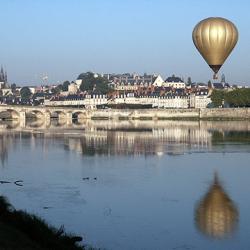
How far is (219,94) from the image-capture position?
57281 millimetres

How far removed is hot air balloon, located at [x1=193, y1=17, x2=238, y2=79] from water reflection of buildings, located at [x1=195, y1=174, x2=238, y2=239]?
8.04 m

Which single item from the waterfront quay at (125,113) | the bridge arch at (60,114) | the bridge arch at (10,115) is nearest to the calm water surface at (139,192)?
the waterfront quay at (125,113)

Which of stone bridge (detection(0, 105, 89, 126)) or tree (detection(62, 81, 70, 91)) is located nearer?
stone bridge (detection(0, 105, 89, 126))

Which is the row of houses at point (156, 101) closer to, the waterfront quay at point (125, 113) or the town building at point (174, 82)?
the town building at point (174, 82)

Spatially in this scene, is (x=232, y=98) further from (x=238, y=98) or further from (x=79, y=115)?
(x=79, y=115)

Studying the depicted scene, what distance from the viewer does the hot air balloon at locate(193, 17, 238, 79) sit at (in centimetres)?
2066

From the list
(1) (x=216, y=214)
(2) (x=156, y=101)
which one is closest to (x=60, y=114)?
(2) (x=156, y=101)

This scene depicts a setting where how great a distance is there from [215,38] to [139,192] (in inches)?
342

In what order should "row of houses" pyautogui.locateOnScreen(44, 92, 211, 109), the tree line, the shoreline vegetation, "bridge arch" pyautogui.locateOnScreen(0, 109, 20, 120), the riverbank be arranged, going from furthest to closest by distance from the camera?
"row of houses" pyautogui.locateOnScreen(44, 92, 211, 109), "bridge arch" pyautogui.locateOnScreen(0, 109, 20, 120), the tree line, the riverbank, the shoreline vegetation

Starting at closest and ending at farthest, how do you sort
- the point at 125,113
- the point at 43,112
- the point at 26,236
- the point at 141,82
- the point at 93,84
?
the point at 26,236 → the point at 125,113 → the point at 43,112 → the point at 93,84 → the point at 141,82

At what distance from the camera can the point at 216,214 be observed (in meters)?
11.1

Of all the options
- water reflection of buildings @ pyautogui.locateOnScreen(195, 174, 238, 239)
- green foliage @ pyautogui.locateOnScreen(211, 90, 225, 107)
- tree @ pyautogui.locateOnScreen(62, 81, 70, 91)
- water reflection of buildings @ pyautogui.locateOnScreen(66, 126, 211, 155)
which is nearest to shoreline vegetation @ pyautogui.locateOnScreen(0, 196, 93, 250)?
water reflection of buildings @ pyautogui.locateOnScreen(195, 174, 238, 239)

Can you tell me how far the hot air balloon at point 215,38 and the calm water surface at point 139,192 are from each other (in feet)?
10.6

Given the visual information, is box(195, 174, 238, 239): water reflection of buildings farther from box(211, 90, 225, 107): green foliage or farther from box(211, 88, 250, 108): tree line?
box(211, 90, 225, 107): green foliage
